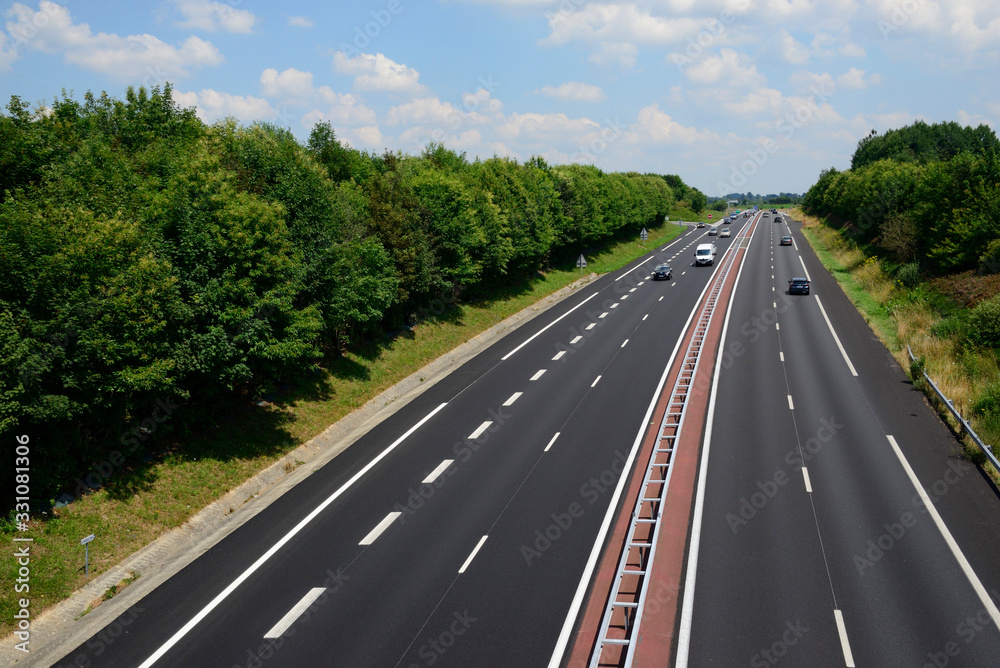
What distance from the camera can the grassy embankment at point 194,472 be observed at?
14.0 m

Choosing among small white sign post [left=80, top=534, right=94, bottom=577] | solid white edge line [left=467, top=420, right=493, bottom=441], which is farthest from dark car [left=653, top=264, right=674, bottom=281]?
small white sign post [left=80, top=534, right=94, bottom=577]

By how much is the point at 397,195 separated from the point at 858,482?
27.1 m

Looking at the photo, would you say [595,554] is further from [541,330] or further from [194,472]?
[541,330]

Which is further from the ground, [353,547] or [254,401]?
[254,401]

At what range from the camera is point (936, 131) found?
135 metres

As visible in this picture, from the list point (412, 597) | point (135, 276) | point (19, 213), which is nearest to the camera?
point (412, 597)

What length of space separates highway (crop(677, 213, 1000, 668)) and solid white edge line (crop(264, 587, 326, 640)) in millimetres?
7596

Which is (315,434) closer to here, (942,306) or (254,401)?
(254,401)

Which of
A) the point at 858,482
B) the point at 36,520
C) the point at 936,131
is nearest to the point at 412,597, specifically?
the point at 36,520

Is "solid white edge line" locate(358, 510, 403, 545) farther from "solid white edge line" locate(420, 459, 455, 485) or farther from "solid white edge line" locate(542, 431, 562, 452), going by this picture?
"solid white edge line" locate(542, 431, 562, 452)

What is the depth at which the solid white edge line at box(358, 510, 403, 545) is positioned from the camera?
15367 millimetres

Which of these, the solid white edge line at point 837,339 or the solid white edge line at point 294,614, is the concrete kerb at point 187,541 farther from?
the solid white edge line at point 837,339

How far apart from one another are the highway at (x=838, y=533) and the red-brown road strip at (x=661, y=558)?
0.37 m

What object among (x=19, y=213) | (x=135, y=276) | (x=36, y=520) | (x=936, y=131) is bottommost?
(x=36, y=520)
